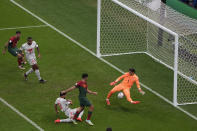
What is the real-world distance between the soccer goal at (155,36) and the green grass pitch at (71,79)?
49 centimetres

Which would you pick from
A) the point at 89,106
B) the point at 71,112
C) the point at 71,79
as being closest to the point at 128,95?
the point at 89,106

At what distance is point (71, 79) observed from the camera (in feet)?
85.4

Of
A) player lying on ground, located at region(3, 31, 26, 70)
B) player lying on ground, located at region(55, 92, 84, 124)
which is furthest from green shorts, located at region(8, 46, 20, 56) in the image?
player lying on ground, located at region(55, 92, 84, 124)

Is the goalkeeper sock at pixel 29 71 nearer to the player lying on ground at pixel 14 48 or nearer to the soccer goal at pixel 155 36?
the player lying on ground at pixel 14 48

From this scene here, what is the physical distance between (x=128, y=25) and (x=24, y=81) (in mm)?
5927

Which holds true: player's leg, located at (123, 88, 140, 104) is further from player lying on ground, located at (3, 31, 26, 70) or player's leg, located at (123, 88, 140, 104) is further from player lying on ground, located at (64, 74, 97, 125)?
player lying on ground, located at (3, 31, 26, 70)

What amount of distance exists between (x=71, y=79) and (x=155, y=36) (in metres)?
4.28

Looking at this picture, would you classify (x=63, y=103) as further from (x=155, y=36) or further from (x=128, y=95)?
(x=155, y=36)

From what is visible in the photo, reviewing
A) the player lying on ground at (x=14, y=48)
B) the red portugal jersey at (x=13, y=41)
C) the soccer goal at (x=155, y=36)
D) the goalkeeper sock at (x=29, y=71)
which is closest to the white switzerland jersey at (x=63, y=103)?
the goalkeeper sock at (x=29, y=71)

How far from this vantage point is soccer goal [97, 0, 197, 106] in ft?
80.7

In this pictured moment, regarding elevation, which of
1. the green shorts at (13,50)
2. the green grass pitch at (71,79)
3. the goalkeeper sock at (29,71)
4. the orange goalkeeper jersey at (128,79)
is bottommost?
the green grass pitch at (71,79)

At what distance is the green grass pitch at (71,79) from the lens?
74.9 feet

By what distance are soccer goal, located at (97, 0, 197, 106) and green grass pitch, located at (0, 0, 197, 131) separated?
495 mm

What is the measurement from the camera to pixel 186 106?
80.0 feet
